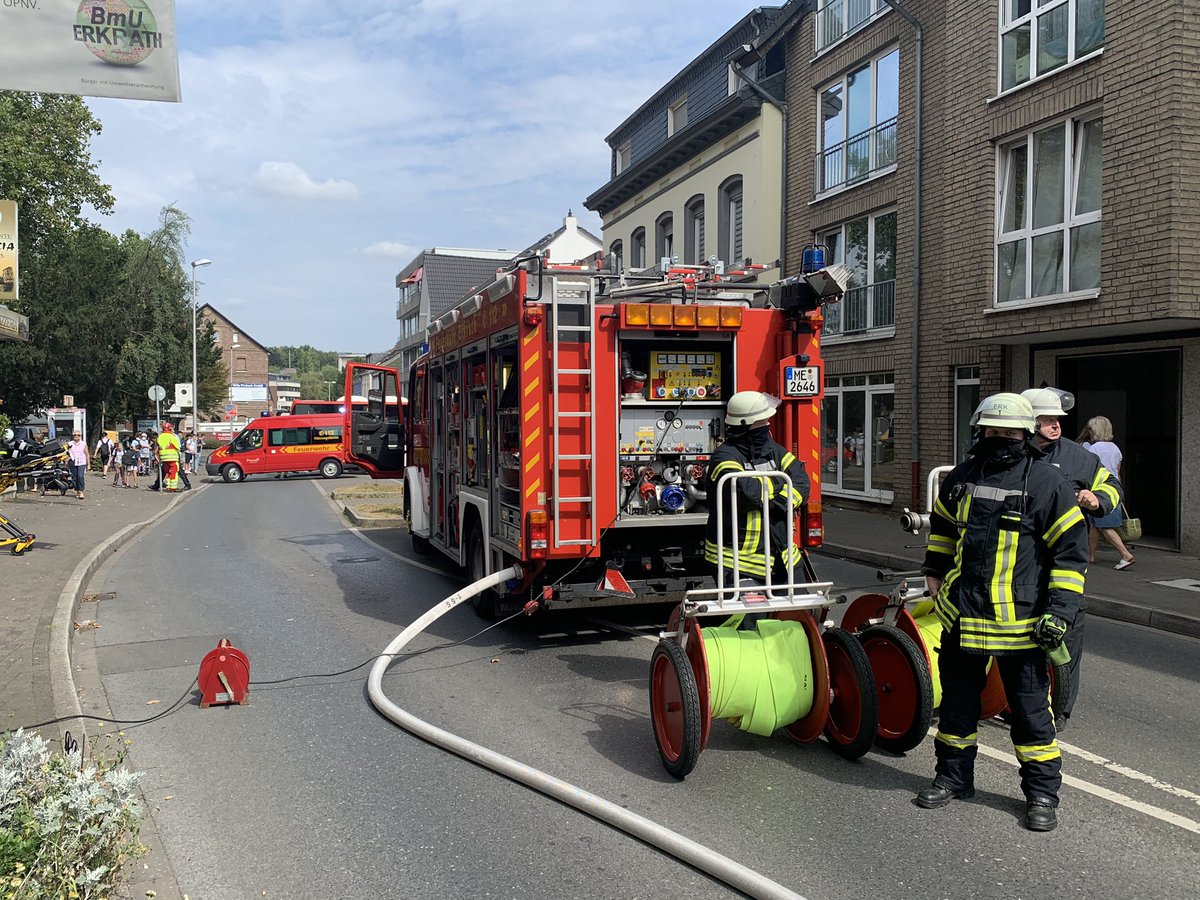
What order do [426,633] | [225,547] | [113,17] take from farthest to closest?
1. [225,547]
2. [426,633]
3. [113,17]

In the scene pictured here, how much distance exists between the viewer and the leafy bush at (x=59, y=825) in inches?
111

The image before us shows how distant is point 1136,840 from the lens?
386cm

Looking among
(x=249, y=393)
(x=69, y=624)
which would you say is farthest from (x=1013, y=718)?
(x=249, y=393)

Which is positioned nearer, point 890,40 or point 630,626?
point 630,626

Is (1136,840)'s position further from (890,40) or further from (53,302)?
(53,302)

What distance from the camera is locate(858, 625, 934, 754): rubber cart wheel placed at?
15.0ft

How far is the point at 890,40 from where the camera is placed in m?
16.3

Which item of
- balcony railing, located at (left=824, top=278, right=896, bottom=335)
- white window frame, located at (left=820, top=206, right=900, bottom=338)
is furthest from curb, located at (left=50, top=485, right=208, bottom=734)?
white window frame, located at (left=820, top=206, right=900, bottom=338)

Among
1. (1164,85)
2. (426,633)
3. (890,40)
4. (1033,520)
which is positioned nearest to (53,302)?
(890,40)

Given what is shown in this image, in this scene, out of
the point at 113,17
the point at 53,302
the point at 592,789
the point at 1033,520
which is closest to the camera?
the point at 1033,520

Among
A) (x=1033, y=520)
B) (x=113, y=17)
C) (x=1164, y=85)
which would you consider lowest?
(x=1033, y=520)

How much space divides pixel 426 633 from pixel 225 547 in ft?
24.4

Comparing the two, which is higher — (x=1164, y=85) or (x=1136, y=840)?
(x=1164, y=85)

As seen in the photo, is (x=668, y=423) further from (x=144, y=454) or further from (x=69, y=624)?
(x=144, y=454)
